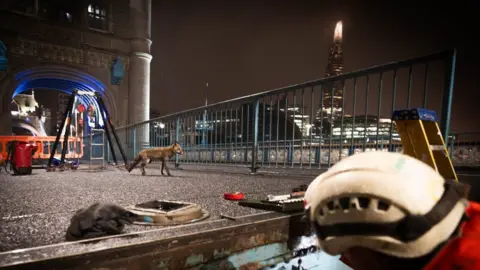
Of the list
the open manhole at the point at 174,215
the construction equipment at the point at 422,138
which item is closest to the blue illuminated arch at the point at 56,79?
the open manhole at the point at 174,215

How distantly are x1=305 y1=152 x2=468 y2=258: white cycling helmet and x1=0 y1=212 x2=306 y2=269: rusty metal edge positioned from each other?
88 cm

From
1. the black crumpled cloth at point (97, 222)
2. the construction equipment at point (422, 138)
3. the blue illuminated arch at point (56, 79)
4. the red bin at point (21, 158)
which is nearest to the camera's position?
the black crumpled cloth at point (97, 222)

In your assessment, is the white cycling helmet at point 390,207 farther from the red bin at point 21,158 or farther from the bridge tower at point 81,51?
the bridge tower at point 81,51

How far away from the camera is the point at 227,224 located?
6.22 feet

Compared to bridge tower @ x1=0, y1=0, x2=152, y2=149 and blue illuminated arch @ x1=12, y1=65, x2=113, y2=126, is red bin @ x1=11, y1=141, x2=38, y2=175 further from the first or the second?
blue illuminated arch @ x1=12, y1=65, x2=113, y2=126

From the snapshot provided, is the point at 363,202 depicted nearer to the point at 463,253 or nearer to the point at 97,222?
the point at 463,253

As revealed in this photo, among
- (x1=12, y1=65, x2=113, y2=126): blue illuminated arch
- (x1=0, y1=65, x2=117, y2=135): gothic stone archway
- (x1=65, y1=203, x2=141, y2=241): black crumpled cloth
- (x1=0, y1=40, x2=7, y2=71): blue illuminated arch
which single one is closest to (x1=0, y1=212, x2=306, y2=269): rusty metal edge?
(x1=65, y1=203, x2=141, y2=241): black crumpled cloth

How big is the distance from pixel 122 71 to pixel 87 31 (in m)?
3.34

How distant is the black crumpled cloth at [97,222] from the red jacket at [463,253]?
156cm

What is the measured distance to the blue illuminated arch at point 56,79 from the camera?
57.2 ft

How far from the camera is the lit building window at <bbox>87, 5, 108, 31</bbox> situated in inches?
806

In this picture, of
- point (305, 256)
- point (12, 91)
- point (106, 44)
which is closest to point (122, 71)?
point (106, 44)

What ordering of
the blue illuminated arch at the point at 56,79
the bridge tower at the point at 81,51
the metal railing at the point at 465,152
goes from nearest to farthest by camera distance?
the metal railing at the point at 465,152
the bridge tower at the point at 81,51
the blue illuminated arch at the point at 56,79

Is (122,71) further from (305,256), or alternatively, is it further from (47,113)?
(47,113)
